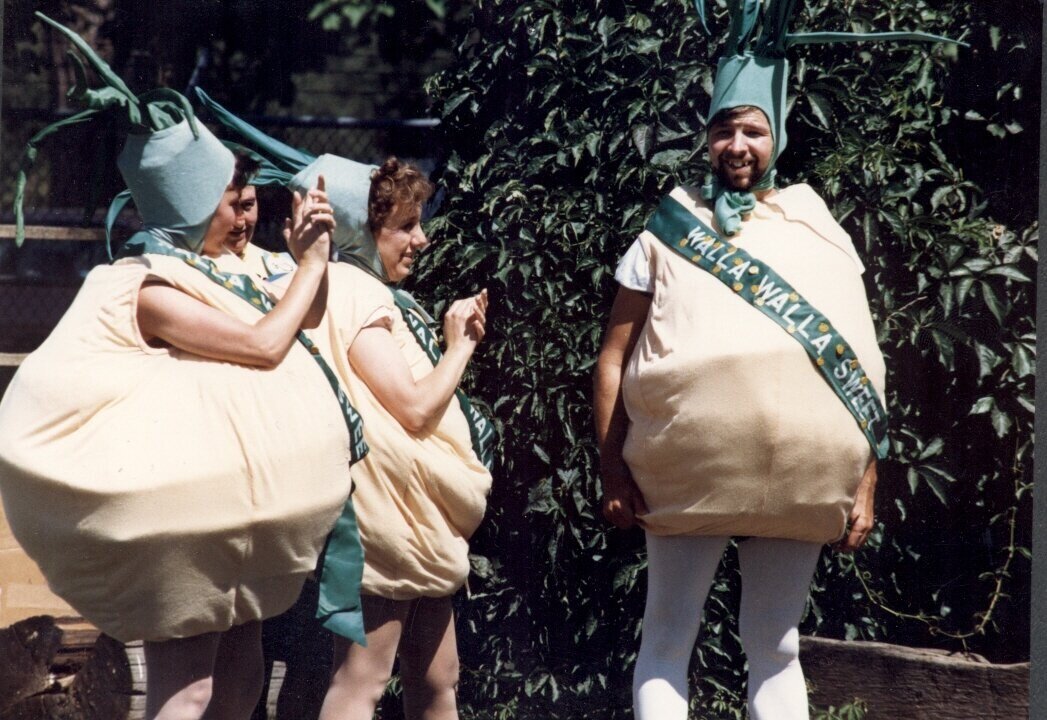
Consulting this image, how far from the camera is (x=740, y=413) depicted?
3219 mm

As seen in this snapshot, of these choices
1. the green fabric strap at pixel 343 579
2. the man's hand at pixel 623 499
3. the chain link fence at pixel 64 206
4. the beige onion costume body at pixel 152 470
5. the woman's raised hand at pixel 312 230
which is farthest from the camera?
the chain link fence at pixel 64 206

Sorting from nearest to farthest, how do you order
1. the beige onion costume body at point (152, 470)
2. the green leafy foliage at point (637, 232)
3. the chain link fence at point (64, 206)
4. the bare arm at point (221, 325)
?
the beige onion costume body at point (152, 470) → the bare arm at point (221, 325) → the green leafy foliage at point (637, 232) → the chain link fence at point (64, 206)

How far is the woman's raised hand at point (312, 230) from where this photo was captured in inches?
122

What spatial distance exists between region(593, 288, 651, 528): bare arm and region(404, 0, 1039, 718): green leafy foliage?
924 mm

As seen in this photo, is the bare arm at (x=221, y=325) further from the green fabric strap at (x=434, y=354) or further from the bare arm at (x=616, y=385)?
the bare arm at (x=616, y=385)

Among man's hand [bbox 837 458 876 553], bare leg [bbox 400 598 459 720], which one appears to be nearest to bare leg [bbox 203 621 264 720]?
bare leg [bbox 400 598 459 720]

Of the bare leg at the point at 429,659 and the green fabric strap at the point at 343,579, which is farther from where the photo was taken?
the bare leg at the point at 429,659

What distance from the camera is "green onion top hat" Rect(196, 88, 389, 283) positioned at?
3.44m

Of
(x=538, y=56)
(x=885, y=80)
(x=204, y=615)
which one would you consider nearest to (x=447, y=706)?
(x=204, y=615)

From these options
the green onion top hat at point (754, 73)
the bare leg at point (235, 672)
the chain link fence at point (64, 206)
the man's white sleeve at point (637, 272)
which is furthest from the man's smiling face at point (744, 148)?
the chain link fence at point (64, 206)

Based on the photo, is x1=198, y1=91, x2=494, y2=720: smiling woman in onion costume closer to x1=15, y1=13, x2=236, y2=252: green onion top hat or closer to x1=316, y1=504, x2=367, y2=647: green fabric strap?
Result: x1=316, y1=504, x2=367, y2=647: green fabric strap

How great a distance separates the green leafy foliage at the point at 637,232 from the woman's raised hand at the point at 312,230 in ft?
4.10

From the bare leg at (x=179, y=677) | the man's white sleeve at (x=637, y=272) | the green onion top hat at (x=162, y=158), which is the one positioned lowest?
the bare leg at (x=179, y=677)

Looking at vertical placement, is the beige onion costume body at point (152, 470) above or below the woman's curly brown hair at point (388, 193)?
below
